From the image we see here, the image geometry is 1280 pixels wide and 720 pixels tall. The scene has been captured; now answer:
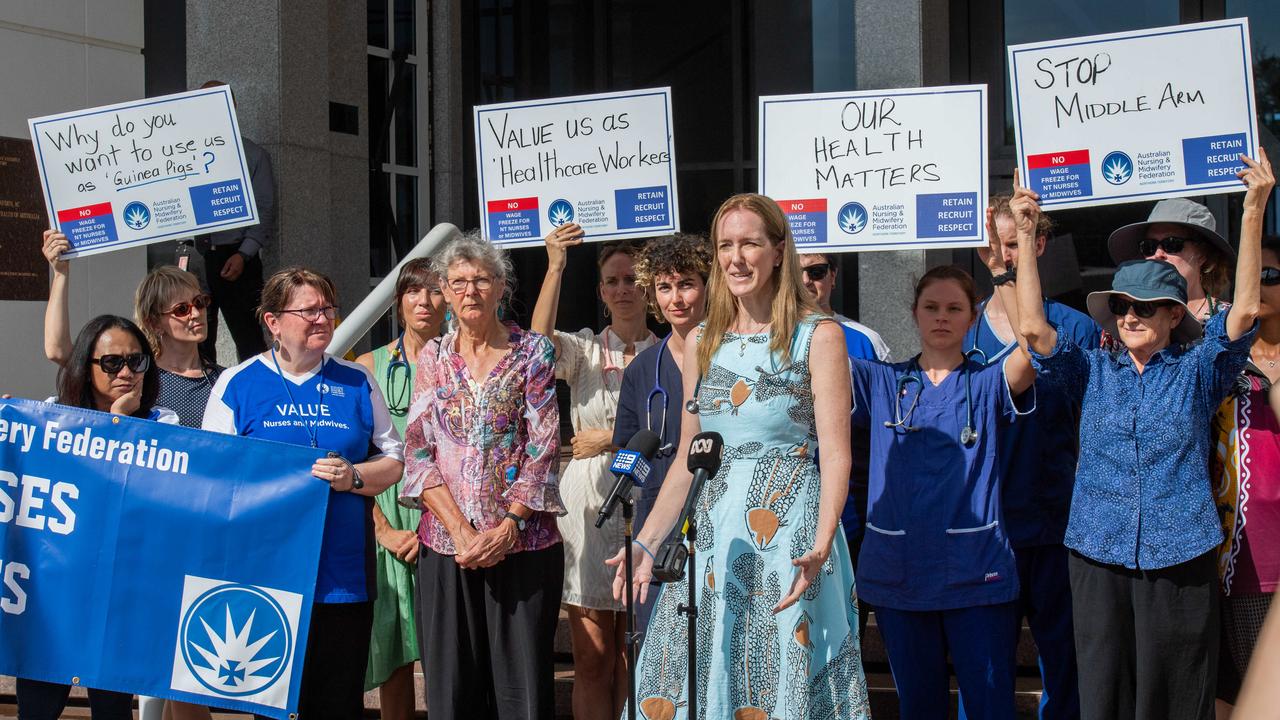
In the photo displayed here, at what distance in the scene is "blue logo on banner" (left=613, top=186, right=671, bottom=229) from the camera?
19.9 feet

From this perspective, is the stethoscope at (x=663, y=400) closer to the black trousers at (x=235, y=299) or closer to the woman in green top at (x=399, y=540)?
the woman in green top at (x=399, y=540)

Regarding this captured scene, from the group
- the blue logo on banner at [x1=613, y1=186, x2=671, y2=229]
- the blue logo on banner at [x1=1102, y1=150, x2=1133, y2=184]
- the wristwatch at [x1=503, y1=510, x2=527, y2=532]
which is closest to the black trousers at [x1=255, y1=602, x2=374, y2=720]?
the wristwatch at [x1=503, y1=510, x2=527, y2=532]

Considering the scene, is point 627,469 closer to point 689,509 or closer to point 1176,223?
point 689,509

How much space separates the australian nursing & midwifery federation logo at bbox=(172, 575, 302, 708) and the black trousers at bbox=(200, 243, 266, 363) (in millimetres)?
3878

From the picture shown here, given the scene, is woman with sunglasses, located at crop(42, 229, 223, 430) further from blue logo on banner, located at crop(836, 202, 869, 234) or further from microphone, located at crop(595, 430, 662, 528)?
blue logo on banner, located at crop(836, 202, 869, 234)

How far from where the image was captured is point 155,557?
4.95 m

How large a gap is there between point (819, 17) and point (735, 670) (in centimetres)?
821

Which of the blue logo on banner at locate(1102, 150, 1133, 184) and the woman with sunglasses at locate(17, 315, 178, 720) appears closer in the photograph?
the woman with sunglasses at locate(17, 315, 178, 720)

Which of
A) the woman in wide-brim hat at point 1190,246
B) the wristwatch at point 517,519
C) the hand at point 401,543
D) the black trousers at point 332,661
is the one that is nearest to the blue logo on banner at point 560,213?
the hand at point 401,543

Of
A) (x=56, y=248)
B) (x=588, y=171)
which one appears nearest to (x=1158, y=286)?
(x=588, y=171)

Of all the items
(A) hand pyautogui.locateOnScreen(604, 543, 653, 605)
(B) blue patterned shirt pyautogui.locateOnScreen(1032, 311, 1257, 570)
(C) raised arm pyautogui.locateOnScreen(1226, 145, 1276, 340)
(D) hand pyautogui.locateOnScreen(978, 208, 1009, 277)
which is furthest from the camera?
(D) hand pyautogui.locateOnScreen(978, 208, 1009, 277)

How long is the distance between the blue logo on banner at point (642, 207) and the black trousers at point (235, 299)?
3.41 meters

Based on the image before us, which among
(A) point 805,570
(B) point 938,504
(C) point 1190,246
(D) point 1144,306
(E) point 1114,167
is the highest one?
(E) point 1114,167

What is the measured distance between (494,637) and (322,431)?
39.4 inches
